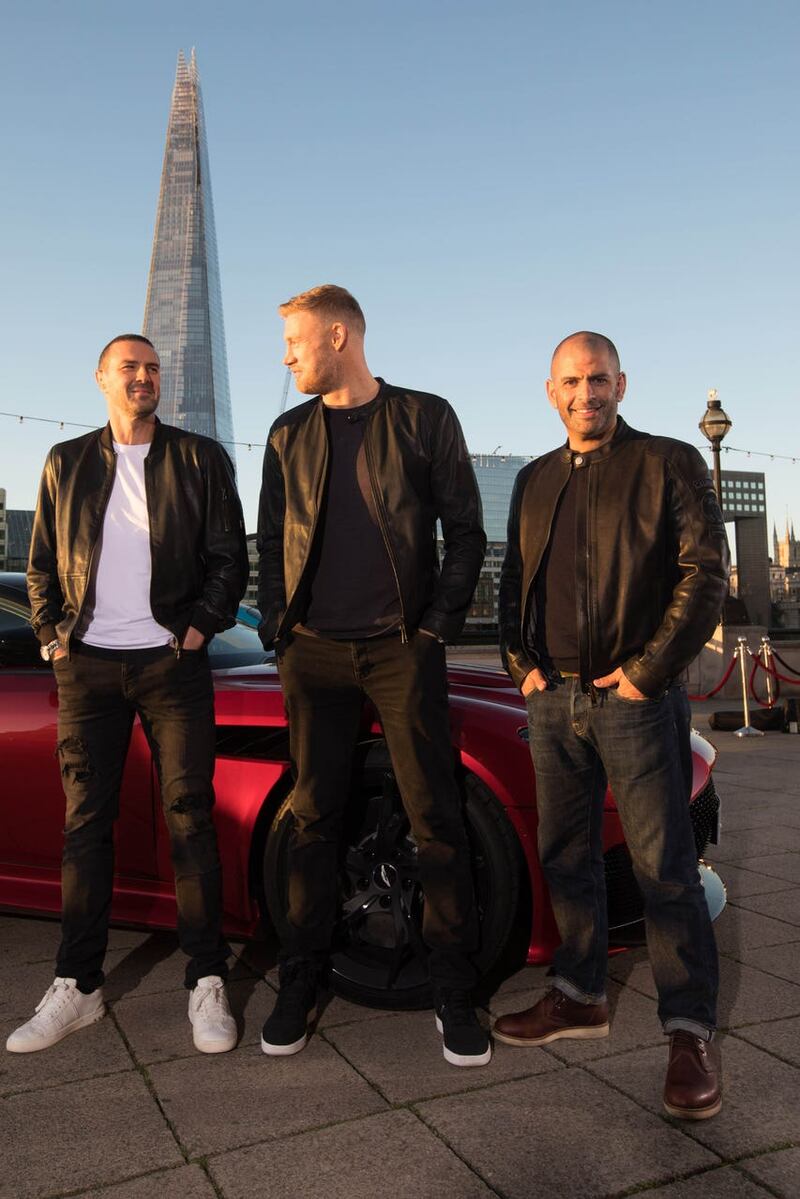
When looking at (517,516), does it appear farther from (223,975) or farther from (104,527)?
(223,975)

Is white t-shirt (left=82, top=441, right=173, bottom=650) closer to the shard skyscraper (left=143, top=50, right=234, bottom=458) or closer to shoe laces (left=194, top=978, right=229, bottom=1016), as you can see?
shoe laces (left=194, top=978, right=229, bottom=1016)

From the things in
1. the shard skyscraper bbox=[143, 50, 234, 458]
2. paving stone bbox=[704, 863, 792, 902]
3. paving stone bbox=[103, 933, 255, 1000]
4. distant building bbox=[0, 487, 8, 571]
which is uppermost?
the shard skyscraper bbox=[143, 50, 234, 458]

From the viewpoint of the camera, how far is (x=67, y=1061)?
2.76 m

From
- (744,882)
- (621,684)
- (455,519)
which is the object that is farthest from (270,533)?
A: (744,882)

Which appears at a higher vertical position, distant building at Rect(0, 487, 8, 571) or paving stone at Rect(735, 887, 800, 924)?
distant building at Rect(0, 487, 8, 571)

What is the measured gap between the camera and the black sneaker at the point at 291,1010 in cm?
276

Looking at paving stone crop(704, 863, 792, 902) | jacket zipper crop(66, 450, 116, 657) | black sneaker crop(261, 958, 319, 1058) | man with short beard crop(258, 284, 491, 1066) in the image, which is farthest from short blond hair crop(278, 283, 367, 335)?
paving stone crop(704, 863, 792, 902)

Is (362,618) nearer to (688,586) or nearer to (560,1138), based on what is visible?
(688,586)

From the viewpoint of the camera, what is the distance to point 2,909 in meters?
3.48

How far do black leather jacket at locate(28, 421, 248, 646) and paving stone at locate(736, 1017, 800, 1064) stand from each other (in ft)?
6.39

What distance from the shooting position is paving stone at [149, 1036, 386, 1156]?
2338 millimetres

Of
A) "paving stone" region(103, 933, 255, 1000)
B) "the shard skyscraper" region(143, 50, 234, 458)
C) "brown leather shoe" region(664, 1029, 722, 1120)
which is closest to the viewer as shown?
"brown leather shoe" region(664, 1029, 722, 1120)

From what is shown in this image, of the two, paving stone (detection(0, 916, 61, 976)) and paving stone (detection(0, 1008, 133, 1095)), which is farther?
paving stone (detection(0, 916, 61, 976))

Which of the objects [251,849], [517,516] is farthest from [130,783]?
[517,516]
